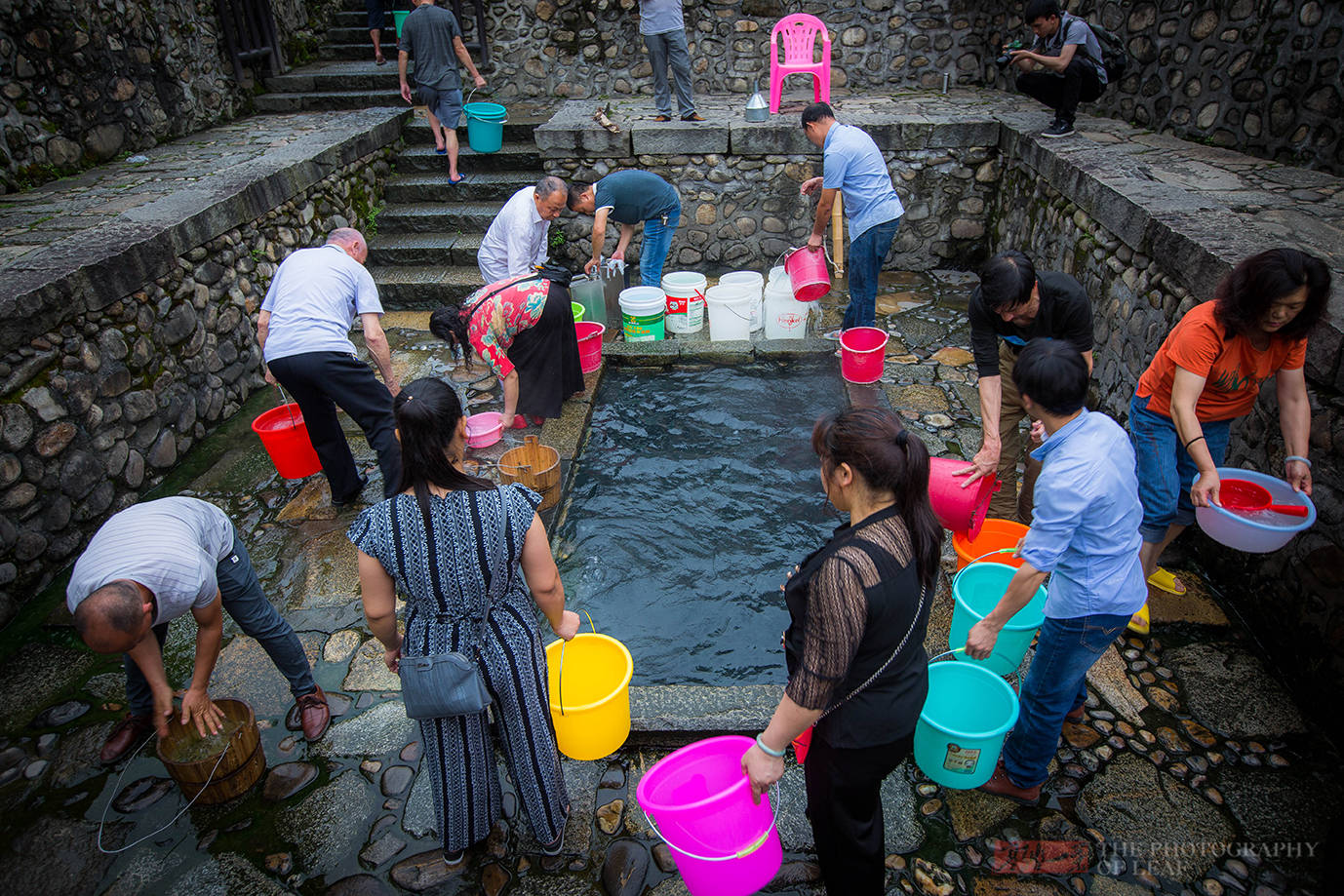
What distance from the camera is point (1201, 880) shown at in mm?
2633

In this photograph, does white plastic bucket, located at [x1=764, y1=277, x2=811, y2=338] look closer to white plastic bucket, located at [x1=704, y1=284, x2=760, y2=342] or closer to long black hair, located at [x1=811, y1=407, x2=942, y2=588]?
white plastic bucket, located at [x1=704, y1=284, x2=760, y2=342]

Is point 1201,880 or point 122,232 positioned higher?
point 122,232

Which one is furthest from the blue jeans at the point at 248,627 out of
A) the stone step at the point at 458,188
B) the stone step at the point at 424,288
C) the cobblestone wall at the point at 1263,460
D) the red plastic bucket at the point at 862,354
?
the stone step at the point at 458,188

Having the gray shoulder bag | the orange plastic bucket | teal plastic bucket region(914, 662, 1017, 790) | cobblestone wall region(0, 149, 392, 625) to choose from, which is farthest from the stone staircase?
teal plastic bucket region(914, 662, 1017, 790)

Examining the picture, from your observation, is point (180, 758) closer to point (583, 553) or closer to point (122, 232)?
point (583, 553)

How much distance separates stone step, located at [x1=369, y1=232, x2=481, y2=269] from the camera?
8.00 meters

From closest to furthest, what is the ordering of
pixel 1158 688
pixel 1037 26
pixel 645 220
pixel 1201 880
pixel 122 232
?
1. pixel 1201 880
2. pixel 1158 688
3. pixel 122 232
4. pixel 1037 26
5. pixel 645 220

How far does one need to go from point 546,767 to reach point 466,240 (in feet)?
22.2

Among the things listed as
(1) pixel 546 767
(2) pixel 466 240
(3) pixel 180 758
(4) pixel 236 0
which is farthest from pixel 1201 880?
(4) pixel 236 0

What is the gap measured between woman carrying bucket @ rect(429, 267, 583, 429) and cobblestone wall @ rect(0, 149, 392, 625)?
1.96m

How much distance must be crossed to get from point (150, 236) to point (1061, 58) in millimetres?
7399

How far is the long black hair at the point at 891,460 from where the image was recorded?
78.7 inches

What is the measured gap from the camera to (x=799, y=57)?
8.76m

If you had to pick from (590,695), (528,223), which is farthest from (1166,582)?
(528,223)
